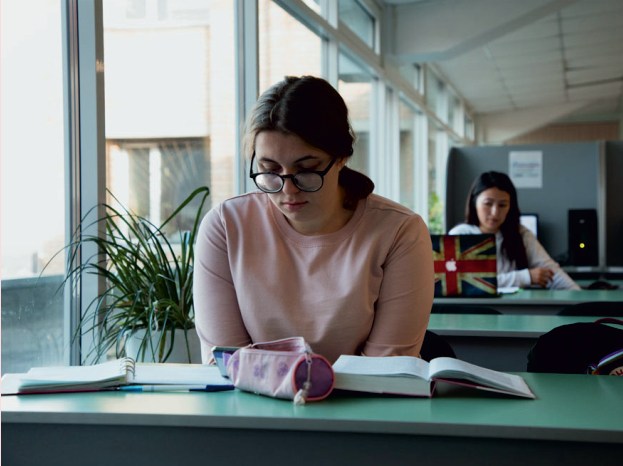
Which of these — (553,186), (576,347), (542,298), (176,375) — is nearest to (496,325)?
(576,347)

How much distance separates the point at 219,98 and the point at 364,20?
306cm

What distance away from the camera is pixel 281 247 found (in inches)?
70.9

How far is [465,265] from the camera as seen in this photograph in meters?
3.48

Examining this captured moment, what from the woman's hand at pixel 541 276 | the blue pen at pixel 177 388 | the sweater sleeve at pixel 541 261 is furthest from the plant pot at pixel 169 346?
the sweater sleeve at pixel 541 261

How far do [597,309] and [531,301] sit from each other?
18.8 inches

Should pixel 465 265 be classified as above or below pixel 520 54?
below

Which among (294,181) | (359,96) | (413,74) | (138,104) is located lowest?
(294,181)

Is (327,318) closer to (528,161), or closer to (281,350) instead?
(281,350)

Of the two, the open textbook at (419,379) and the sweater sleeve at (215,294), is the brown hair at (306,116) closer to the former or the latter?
the sweater sleeve at (215,294)

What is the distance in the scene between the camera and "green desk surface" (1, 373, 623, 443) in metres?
1.17

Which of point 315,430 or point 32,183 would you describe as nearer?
point 315,430

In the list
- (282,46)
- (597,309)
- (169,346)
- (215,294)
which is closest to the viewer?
(215,294)

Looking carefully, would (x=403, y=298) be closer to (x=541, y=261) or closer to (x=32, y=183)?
(x=32, y=183)

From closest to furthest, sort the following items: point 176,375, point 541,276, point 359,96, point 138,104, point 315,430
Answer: point 315,430, point 176,375, point 138,104, point 541,276, point 359,96
